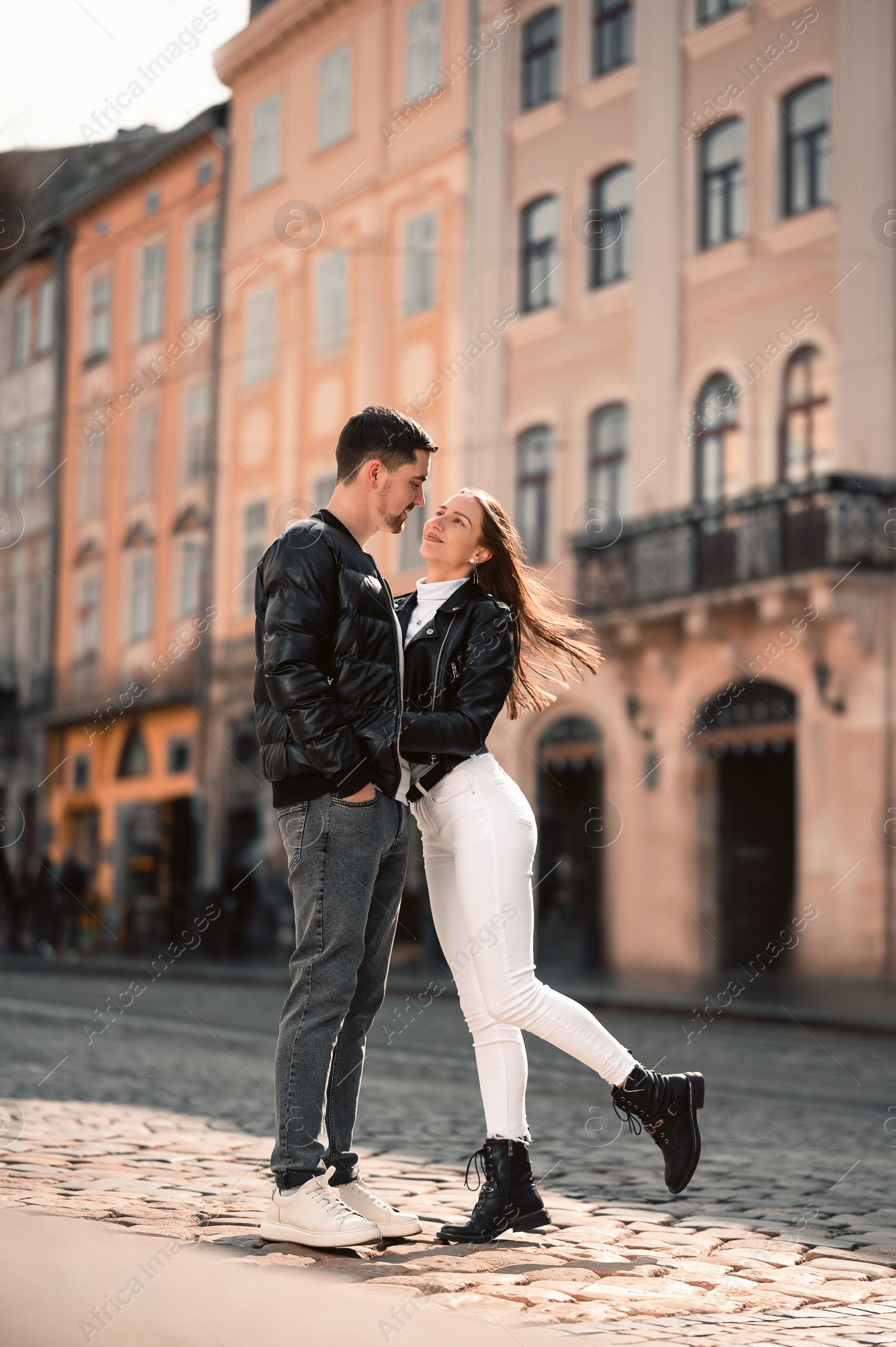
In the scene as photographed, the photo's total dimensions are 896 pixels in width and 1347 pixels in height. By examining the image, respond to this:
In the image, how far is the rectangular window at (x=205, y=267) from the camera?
30.9 meters

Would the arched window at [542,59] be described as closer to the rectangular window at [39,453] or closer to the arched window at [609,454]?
the arched window at [609,454]

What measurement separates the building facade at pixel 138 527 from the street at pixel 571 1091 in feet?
53.3

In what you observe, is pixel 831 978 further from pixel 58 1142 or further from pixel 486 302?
pixel 58 1142

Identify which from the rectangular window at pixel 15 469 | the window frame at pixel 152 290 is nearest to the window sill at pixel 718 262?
the window frame at pixel 152 290

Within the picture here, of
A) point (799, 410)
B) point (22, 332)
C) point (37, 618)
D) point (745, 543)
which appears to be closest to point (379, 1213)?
point (745, 543)

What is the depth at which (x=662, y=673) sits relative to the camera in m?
21.6

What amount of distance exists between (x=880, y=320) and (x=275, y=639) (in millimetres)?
16071

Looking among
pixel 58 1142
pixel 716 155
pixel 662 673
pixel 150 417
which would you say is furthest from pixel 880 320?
pixel 150 417

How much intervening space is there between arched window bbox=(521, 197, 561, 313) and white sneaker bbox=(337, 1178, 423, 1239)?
20322 mm

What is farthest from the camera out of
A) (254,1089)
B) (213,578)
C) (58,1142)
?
(213,578)

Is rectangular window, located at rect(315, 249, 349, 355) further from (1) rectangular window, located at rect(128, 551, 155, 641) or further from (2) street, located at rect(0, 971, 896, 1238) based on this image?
(2) street, located at rect(0, 971, 896, 1238)

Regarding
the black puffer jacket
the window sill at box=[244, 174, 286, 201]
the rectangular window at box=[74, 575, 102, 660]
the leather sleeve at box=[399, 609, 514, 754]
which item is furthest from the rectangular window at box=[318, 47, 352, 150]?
the black puffer jacket

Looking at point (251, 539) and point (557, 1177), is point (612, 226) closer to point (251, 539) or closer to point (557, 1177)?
point (251, 539)

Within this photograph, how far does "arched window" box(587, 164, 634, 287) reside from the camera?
2245 centimetres
